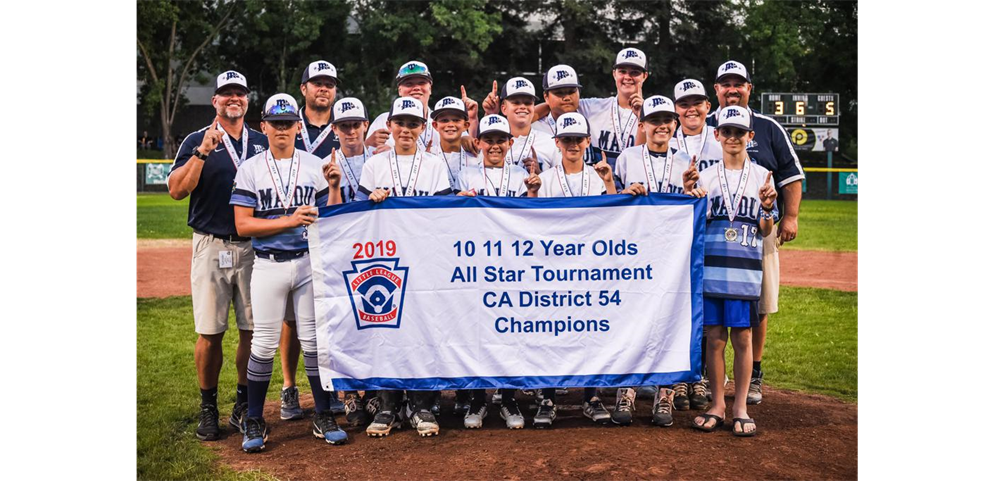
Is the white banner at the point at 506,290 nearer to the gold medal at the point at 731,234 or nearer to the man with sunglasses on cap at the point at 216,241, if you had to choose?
the gold medal at the point at 731,234

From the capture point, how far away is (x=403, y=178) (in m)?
6.32

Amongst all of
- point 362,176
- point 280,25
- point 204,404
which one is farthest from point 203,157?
point 280,25

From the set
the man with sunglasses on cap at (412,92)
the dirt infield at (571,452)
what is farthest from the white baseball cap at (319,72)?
the dirt infield at (571,452)

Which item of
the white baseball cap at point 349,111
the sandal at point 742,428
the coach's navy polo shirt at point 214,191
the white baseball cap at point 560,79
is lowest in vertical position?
the sandal at point 742,428

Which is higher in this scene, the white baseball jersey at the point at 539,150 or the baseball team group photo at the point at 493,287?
the white baseball jersey at the point at 539,150

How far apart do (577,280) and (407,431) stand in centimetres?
155

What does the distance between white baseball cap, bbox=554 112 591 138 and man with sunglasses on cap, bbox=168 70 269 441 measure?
2.09 m

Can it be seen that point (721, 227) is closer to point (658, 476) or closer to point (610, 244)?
point (610, 244)

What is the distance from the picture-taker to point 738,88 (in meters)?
6.94

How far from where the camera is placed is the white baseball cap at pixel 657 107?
6.43m

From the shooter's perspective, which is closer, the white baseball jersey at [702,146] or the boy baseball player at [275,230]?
the boy baseball player at [275,230]

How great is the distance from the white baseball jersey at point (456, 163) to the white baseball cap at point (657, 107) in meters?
1.24

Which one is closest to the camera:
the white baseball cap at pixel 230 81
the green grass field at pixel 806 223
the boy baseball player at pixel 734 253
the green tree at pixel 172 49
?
the boy baseball player at pixel 734 253

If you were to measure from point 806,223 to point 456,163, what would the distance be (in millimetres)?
20329
